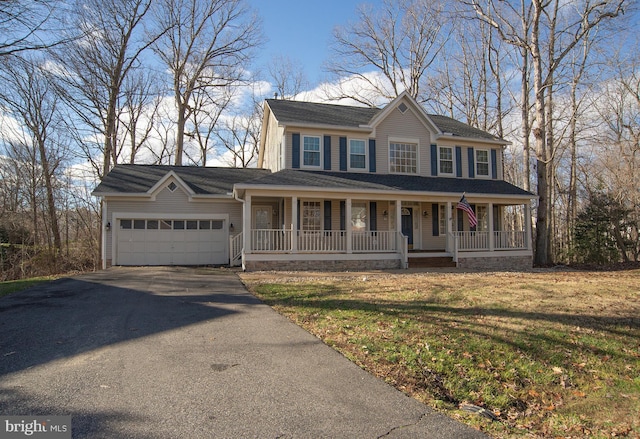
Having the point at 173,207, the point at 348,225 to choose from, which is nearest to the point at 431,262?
the point at 348,225

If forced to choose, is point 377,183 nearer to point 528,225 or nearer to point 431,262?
point 431,262

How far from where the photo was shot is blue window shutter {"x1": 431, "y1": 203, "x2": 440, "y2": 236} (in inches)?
695

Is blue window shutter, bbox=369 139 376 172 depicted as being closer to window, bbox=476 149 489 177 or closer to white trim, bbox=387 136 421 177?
white trim, bbox=387 136 421 177

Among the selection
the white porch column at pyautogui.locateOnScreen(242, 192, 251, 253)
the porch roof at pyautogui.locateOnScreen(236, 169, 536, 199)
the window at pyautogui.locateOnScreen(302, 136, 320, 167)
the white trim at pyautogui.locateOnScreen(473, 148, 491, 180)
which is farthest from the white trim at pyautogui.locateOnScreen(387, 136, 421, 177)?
the white porch column at pyautogui.locateOnScreen(242, 192, 251, 253)

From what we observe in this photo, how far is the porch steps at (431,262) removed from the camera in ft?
51.0

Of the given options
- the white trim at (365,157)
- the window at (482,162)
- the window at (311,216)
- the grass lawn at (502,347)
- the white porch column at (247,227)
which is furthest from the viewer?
the window at (482,162)

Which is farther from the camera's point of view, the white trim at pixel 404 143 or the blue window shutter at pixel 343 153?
the white trim at pixel 404 143

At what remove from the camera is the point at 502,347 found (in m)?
5.45

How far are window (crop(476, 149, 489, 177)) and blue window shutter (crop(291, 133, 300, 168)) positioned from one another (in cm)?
873

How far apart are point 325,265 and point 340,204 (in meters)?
2.95

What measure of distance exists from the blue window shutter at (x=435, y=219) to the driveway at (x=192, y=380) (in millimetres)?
12308

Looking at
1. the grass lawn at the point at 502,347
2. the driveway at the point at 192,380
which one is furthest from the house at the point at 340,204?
the driveway at the point at 192,380

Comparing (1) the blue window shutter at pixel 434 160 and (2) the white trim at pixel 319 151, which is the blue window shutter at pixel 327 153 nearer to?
(2) the white trim at pixel 319 151

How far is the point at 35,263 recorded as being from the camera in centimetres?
1820
